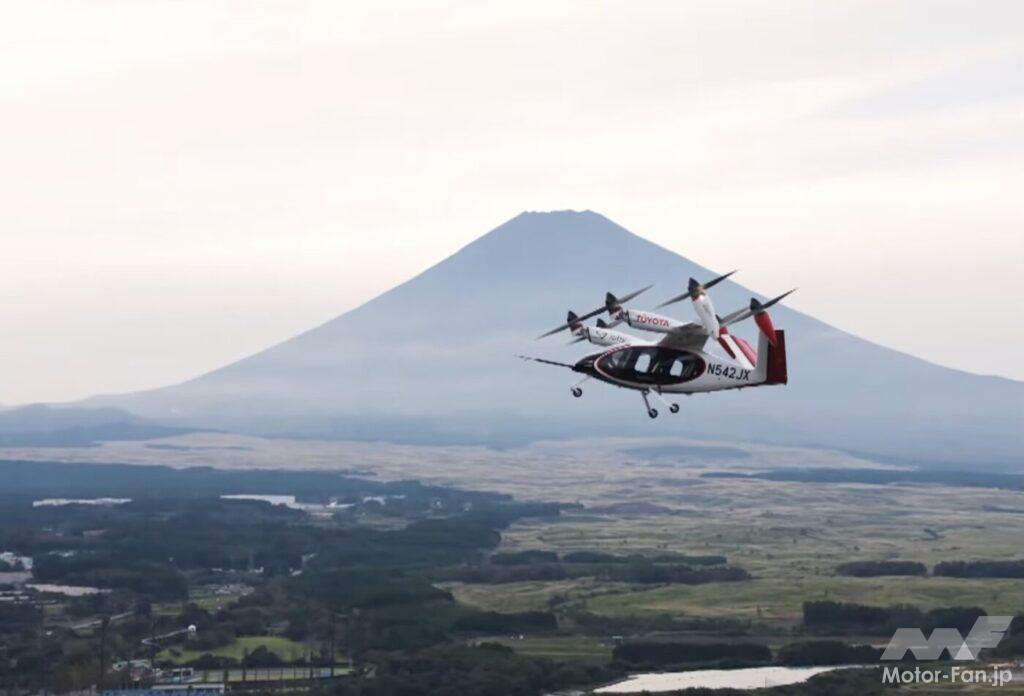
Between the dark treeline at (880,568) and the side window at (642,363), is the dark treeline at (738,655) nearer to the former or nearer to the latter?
the dark treeline at (880,568)

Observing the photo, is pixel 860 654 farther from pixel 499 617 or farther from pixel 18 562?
pixel 18 562

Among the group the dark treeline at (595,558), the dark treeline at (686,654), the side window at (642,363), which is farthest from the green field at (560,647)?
the dark treeline at (595,558)

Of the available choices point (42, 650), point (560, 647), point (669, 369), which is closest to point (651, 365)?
point (669, 369)

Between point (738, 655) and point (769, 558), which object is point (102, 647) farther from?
point (769, 558)

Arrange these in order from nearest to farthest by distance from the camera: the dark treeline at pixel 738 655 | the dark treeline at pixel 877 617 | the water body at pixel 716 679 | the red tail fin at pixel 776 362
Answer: the red tail fin at pixel 776 362 → the water body at pixel 716 679 → the dark treeline at pixel 738 655 → the dark treeline at pixel 877 617

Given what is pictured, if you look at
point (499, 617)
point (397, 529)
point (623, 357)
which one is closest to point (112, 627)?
point (499, 617)

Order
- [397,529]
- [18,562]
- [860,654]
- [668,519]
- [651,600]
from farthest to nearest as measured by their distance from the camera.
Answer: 1. [668,519]
2. [397,529]
3. [18,562]
4. [651,600]
5. [860,654]
